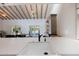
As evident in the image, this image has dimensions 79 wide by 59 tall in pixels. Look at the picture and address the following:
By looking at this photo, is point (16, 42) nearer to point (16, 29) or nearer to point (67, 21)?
point (16, 29)

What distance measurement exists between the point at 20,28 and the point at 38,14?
206 millimetres

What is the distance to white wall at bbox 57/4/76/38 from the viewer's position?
29.2 inches

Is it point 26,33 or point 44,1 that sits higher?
point 44,1

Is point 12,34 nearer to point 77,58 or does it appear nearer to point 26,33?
point 26,33

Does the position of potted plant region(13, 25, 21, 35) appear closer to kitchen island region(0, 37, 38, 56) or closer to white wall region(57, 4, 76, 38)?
kitchen island region(0, 37, 38, 56)

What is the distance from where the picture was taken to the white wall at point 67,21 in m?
0.74

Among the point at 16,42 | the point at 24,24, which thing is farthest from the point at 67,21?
the point at 16,42

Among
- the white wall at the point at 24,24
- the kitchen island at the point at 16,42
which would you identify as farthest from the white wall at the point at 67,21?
the kitchen island at the point at 16,42

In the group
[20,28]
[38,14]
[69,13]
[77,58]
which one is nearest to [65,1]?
[77,58]

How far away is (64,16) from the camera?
2.88 ft

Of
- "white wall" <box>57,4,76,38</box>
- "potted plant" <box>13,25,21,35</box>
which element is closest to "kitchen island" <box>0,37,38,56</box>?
"potted plant" <box>13,25,21,35</box>

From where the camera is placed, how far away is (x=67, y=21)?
2.73ft

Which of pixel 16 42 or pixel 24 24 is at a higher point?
pixel 24 24

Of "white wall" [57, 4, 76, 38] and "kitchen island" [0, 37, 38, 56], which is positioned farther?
"kitchen island" [0, 37, 38, 56]
